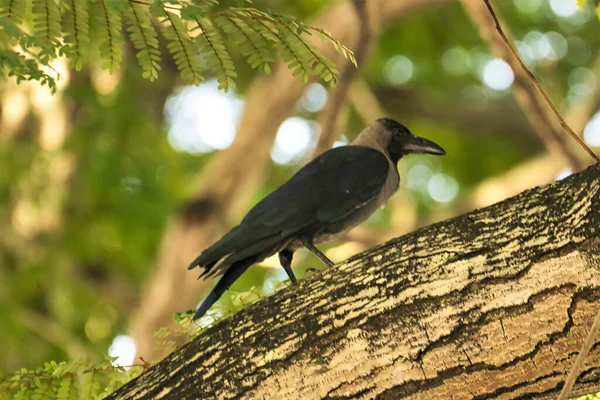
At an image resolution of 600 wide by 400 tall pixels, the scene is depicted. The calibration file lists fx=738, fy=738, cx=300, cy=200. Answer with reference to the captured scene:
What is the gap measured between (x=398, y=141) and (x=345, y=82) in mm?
1400

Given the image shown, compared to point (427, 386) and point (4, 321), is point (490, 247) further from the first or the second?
point (4, 321)

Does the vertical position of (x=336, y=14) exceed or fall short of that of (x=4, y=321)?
it exceeds it

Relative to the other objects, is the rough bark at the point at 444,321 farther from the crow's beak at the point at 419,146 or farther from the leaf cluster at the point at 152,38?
the crow's beak at the point at 419,146

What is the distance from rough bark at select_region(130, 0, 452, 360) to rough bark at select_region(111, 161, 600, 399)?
11.9ft

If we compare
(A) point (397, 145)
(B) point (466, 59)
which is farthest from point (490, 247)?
(B) point (466, 59)

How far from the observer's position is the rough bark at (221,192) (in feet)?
19.3

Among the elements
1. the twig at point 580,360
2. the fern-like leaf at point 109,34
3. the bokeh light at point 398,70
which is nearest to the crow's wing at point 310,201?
the fern-like leaf at point 109,34

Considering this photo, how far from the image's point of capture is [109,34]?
7.86 ft

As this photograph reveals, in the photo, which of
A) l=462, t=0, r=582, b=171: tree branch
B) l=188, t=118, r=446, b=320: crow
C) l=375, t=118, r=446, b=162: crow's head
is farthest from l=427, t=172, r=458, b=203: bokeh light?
l=188, t=118, r=446, b=320: crow

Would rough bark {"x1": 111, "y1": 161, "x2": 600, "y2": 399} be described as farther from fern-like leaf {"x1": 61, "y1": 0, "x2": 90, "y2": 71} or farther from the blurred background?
the blurred background

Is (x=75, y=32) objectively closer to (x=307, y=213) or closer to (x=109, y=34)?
(x=109, y=34)

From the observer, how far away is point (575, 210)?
2.09m

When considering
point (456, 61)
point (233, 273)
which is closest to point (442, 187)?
point (456, 61)

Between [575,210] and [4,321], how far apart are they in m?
5.11
